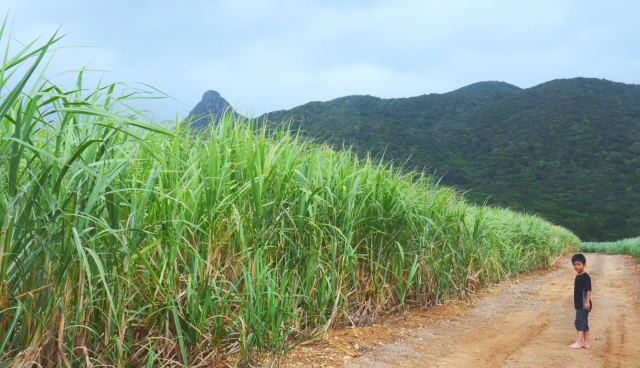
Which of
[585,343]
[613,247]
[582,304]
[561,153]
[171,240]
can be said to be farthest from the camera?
[561,153]

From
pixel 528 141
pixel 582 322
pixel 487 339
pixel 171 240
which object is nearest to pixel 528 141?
pixel 528 141

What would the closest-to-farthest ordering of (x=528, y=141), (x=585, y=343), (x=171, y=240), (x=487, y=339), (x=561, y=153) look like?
(x=171, y=240), (x=585, y=343), (x=487, y=339), (x=561, y=153), (x=528, y=141)

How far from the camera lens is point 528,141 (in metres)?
43.0

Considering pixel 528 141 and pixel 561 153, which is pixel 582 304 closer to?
pixel 561 153

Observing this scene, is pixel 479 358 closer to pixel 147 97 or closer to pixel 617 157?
pixel 147 97

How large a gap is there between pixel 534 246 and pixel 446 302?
702cm

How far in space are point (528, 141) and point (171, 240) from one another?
45.5 meters

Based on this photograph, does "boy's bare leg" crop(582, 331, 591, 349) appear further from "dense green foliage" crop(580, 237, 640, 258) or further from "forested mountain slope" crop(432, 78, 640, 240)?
"forested mountain slope" crop(432, 78, 640, 240)

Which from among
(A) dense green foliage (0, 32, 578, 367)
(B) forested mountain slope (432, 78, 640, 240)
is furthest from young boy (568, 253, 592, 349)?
(B) forested mountain slope (432, 78, 640, 240)

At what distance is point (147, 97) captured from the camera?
8.94 feet

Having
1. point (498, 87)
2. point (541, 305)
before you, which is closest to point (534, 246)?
point (541, 305)

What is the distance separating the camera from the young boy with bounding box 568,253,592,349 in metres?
4.13

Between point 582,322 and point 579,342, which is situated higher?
point 582,322

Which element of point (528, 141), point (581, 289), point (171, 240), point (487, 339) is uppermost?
point (528, 141)
